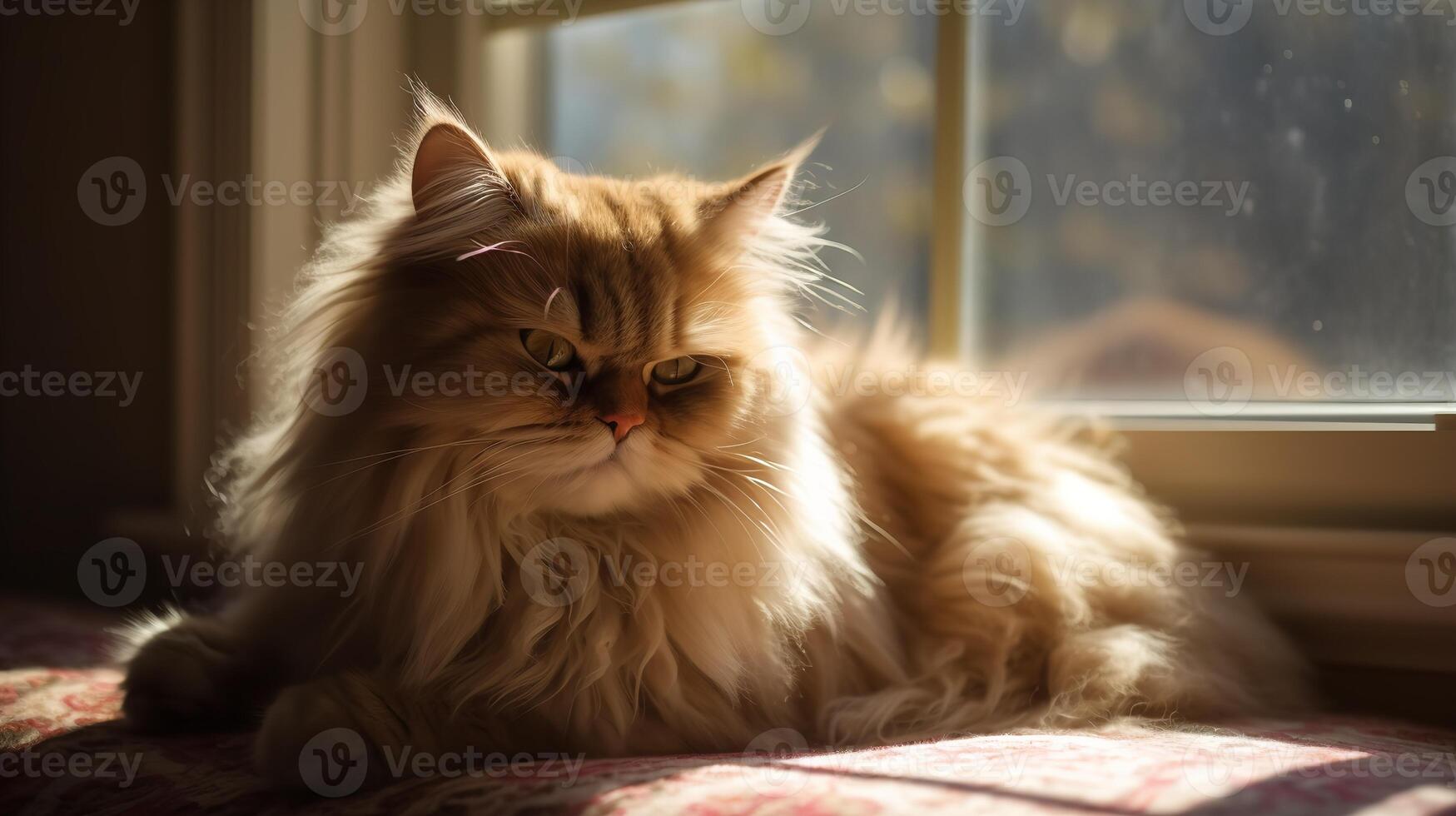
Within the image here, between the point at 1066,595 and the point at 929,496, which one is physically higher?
the point at 929,496

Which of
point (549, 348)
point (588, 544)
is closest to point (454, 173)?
point (549, 348)

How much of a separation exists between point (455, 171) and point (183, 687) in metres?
0.67

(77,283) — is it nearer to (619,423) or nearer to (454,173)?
(454,173)

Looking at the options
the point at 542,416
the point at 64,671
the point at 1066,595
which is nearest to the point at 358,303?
the point at 542,416

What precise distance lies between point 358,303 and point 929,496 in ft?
2.85

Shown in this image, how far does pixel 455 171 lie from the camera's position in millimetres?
1031

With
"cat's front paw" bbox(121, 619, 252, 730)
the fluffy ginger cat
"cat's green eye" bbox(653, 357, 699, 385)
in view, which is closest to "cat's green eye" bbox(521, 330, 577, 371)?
the fluffy ginger cat

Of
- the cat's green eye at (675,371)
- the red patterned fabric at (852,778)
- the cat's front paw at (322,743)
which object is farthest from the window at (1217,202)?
the cat's front paw at (322,743)

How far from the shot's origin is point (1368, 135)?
1417 mm

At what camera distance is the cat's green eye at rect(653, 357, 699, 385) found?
1090mm

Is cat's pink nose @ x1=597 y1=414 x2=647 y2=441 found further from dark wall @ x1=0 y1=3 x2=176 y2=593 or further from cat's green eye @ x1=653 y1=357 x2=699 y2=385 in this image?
dark wall @ x1=0 y1=3 x2=176 y2=593

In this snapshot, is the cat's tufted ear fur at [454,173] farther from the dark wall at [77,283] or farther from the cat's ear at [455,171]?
the dark wall at [77,283]

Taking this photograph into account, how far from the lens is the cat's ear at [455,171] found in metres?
1.03

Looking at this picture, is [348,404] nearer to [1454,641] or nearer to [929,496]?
[929,496]
